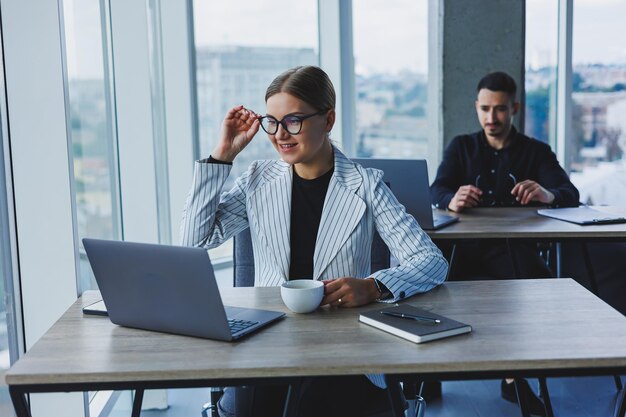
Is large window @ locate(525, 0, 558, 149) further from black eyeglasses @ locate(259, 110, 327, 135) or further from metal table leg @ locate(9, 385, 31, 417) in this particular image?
metal table leg @ locate(9, 385, 31, 417)

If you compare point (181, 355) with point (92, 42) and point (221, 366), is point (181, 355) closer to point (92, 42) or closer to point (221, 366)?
point (221, 366)

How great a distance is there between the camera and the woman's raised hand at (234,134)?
2316mm

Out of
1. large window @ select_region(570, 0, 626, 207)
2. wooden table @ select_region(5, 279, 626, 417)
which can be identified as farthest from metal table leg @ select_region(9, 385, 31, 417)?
large window @ select_region(570, 0, 626, 207)

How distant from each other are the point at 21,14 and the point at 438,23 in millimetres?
3472

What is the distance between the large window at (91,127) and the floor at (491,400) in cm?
79

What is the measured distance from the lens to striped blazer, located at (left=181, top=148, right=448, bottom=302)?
2227 mm

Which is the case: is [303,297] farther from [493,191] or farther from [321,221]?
[493,191]

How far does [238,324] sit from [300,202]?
677 millimetres

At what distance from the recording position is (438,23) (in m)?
5.02

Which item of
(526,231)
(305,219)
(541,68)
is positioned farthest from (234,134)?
(541,68)

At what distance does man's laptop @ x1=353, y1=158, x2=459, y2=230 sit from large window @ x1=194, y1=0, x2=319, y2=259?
6.62 ft

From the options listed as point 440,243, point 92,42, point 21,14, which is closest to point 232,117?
point 21,14

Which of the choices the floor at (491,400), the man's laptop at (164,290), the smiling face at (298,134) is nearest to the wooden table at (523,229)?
the floor at (491,400)

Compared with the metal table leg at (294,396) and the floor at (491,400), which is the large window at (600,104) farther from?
the metal table leg at (294,396)
